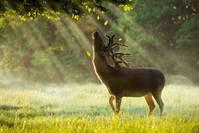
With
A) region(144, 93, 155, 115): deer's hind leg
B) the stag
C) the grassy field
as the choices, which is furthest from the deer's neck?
region(144, 93, 155, 115): deer's hind leg

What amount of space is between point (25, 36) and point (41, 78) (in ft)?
13.0

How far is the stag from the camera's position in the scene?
13.5m

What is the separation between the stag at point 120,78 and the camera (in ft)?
44.3

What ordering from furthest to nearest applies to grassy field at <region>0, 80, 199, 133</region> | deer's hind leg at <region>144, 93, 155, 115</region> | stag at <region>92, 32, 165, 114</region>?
1. deer's hind leg at <region>144, 93, 155, 115</region>
2. stag at <region>92, 32, 165, 114</region>
3. grassy field at <region>0, 80, 199, 133</region>

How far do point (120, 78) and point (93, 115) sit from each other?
8.03 ft

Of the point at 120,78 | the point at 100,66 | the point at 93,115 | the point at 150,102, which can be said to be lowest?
the point at 93,115

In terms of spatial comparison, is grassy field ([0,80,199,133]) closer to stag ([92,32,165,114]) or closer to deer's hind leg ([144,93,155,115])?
deer's hind leg ([144,93,155,115])

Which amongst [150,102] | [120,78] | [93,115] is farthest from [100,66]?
[93,115]

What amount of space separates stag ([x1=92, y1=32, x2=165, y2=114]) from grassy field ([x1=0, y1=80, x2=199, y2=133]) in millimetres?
598

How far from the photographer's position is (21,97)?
24641 mm

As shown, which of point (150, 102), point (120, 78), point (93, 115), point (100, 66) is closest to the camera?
point (100, 66)

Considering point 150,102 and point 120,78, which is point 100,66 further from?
point 150,102

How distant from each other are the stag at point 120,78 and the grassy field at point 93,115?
1.96 ft

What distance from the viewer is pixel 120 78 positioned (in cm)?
1422
